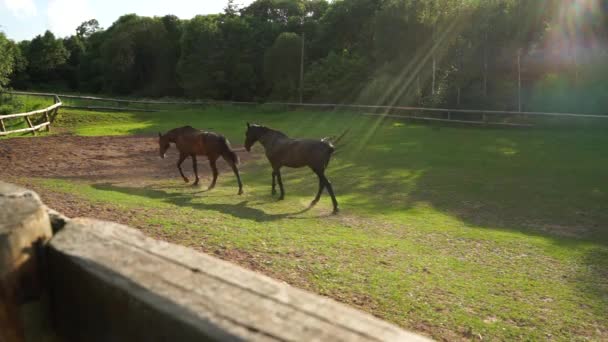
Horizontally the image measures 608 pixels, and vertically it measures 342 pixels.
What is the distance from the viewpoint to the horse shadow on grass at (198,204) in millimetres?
9305

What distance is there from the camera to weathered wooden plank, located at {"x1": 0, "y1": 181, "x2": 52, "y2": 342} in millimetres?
1244

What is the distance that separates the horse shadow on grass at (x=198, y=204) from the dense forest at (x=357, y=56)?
757 inches

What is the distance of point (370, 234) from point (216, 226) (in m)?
2.58

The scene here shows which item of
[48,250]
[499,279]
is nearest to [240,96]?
[499,279]

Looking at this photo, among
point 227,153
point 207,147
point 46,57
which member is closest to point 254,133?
point 227,153

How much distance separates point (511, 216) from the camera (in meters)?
10.0

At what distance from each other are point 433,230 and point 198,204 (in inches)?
182

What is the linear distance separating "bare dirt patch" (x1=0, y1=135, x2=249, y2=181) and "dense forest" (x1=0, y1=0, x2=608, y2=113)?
11.9m

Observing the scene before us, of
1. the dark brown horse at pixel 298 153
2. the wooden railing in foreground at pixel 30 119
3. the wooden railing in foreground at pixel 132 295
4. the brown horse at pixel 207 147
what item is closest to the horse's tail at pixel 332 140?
the dark brown horse at pixel 298 153

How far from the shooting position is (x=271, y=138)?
38.3 feet

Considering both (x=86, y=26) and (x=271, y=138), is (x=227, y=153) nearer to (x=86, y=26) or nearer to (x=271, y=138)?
(x=271, y=138)

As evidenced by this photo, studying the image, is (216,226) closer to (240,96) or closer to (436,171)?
(436,171)

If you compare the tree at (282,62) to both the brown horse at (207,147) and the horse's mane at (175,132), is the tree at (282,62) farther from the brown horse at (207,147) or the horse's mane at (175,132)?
the brown horse at (207,147)

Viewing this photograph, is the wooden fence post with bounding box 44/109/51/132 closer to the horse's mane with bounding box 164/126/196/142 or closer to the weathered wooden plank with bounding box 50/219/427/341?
the horse's mane with bounding box 164/126/196/142
